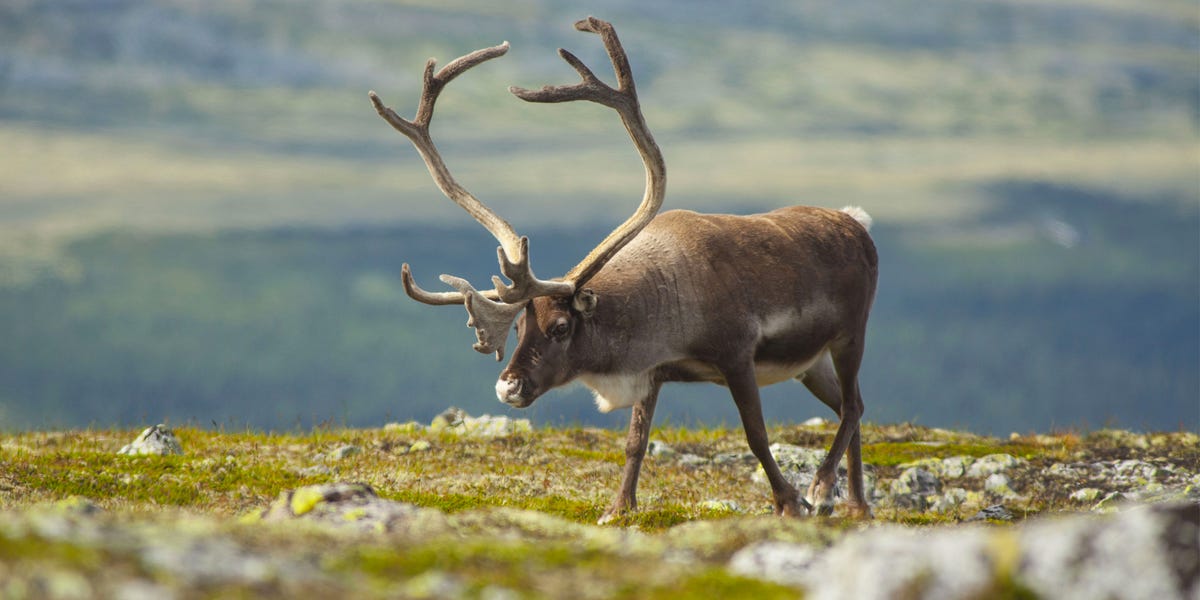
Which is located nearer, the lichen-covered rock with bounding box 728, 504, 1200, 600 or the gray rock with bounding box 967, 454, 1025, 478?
the lichen-covered rock with bounding box 728, 504, 1200, 600

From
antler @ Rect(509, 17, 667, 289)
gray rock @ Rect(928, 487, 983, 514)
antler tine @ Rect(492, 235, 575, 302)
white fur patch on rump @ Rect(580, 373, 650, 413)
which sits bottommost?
gray rock @ Rect(928, 487, 983, 514)

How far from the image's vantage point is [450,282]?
11.7 m

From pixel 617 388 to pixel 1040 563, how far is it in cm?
779

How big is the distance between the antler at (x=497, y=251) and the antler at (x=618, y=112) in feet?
2.15

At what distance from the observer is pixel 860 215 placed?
1470 centimetres

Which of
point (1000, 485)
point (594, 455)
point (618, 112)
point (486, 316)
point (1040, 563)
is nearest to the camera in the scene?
point (1040, 563)

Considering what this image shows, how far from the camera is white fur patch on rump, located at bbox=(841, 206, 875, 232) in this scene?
1457 cm

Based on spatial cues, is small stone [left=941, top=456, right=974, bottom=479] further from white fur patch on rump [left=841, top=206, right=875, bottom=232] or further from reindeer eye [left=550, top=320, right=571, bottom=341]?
reindeer eye [left=550, top=320, right=571, bottom=341]

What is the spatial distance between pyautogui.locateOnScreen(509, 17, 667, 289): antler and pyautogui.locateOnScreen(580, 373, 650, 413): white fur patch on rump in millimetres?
1024

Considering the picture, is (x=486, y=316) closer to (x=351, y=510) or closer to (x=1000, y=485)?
(x=351, y=510)

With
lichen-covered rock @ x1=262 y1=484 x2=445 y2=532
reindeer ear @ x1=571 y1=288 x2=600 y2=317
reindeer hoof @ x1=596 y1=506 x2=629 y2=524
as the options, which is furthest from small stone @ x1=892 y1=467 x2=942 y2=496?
lichen-covered rock @ x1=262 y1=484 x2=445 y2=532

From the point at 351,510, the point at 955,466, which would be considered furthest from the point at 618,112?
the point at 955,466

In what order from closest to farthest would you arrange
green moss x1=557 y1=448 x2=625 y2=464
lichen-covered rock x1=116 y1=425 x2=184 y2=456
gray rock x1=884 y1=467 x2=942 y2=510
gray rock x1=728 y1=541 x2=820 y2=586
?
gray rock x1=728 y1=541 x2=820 y2=586 → gray rock x1=884 y1=467 x2=942 y2=510 → lichen-covered rock x1=116 y1=425 x2=184 y2=456 → green moss x1=557 y1=448 x2=625 y2=464

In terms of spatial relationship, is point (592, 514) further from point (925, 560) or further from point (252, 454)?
point (925, 560)
